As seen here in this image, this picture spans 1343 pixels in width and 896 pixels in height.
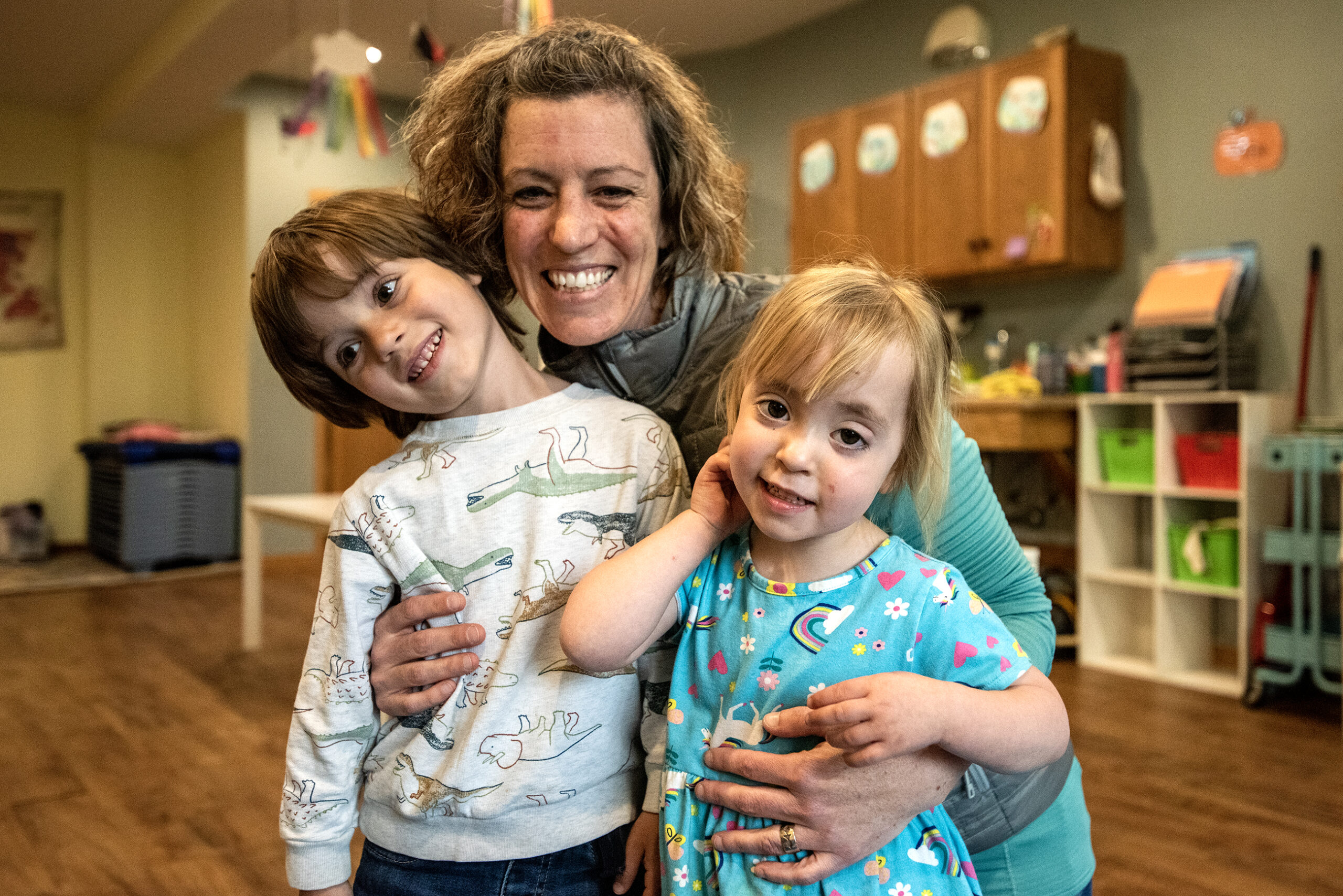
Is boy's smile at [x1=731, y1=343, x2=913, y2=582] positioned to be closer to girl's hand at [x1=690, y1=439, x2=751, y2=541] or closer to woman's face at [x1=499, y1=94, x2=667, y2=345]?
girl's hand at [x1=690, y1=439, x2=751, y2=541]

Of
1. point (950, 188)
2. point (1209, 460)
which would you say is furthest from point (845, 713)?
point (950, 188)

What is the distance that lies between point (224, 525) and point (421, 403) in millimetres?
6403

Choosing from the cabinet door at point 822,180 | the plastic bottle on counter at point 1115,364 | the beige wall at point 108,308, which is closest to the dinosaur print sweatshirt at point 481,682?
the plastic bottle on counter at point 1115,364

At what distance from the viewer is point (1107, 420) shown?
13.8ft

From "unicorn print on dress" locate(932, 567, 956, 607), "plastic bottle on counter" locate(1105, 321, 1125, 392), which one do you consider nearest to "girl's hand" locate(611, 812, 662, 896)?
"unicorn print on dress" locate(932, 567, 956, 607)

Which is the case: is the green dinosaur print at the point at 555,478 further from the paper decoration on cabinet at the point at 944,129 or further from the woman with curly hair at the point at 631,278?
the paper decoration on cabinet at the point at 944,129

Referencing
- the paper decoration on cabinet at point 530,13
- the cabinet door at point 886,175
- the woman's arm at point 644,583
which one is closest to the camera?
the woman's arm at point 644,583

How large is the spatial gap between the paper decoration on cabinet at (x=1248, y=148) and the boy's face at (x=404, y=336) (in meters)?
3.73

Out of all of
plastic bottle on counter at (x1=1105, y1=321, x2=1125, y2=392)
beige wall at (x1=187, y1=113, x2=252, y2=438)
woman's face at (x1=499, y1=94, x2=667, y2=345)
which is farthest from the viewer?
beige wall at (x1=187, y1=113, x2=252, y2=438)

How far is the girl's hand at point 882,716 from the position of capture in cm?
83

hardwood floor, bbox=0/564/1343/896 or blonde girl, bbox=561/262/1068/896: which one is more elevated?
blonde girl, bbox=561/262/1068/896

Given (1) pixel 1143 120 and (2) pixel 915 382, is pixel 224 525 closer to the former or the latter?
(1) pixel 1143 120

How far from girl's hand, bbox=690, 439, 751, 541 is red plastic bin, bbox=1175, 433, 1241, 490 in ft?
10.7

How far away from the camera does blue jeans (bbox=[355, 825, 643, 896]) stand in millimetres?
1056
